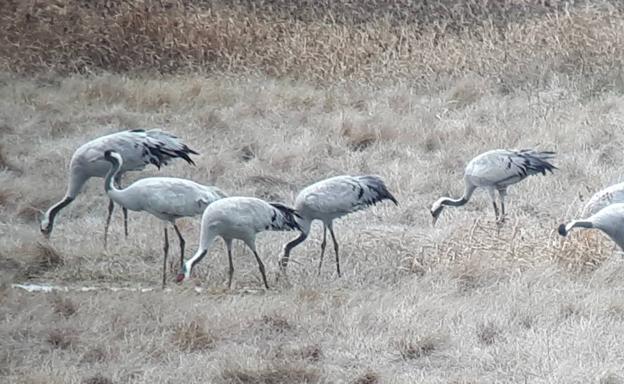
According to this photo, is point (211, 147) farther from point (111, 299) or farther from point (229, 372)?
point (229, 372)

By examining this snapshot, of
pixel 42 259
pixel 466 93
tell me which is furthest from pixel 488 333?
pixel 466 93

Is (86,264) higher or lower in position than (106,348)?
lower

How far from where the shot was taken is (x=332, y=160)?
457 inches

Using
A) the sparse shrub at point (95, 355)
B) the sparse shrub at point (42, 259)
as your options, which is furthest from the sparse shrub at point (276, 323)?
the sparse shrub at point (42, 259)

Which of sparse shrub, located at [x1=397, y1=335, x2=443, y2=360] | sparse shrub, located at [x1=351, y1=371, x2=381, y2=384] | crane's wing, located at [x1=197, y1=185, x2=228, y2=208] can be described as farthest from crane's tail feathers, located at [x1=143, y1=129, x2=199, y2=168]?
sparse shrub, located at [x1=351, y1=371, x2=381, y2=384]

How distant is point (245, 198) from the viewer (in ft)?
25.4

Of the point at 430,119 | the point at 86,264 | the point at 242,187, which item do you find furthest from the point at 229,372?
the point at 430,119

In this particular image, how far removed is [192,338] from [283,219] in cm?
164

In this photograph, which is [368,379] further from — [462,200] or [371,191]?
[462,200]

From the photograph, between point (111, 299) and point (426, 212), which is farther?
point (426, 212)

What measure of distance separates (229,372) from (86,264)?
269 cm

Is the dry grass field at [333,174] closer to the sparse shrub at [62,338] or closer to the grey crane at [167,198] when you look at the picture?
the sparse shrub at [62,338]

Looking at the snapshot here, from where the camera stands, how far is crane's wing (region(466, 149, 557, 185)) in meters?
9.23

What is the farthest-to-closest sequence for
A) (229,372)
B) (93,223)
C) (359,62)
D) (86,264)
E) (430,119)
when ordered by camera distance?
(359,62) < (430,119) < (93,223) < (86,264) < (229,372)
